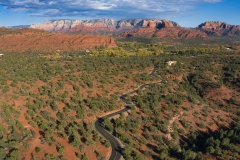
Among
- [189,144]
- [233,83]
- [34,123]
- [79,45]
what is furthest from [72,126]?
[79,45]

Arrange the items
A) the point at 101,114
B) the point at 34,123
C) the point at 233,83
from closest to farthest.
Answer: the point at 34,123, the point at 101,114, the point at 233,83

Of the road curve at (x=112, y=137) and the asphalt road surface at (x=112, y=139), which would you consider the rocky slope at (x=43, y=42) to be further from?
the asphalt road surface at (x=112, y=139)

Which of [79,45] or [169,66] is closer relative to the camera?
[169,66]

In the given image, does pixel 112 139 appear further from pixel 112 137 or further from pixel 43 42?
pixel 43 42

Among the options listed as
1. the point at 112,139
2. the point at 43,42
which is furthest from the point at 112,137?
the point at 43,42

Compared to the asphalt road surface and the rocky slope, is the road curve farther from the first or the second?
the rocky slope

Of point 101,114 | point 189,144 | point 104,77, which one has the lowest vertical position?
point 189,144

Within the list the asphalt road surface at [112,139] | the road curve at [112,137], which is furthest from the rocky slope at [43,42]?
the asphalt road surface at [112,139]

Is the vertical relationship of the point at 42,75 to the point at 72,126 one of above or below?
above

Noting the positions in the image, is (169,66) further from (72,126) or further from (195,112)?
(72,126)
